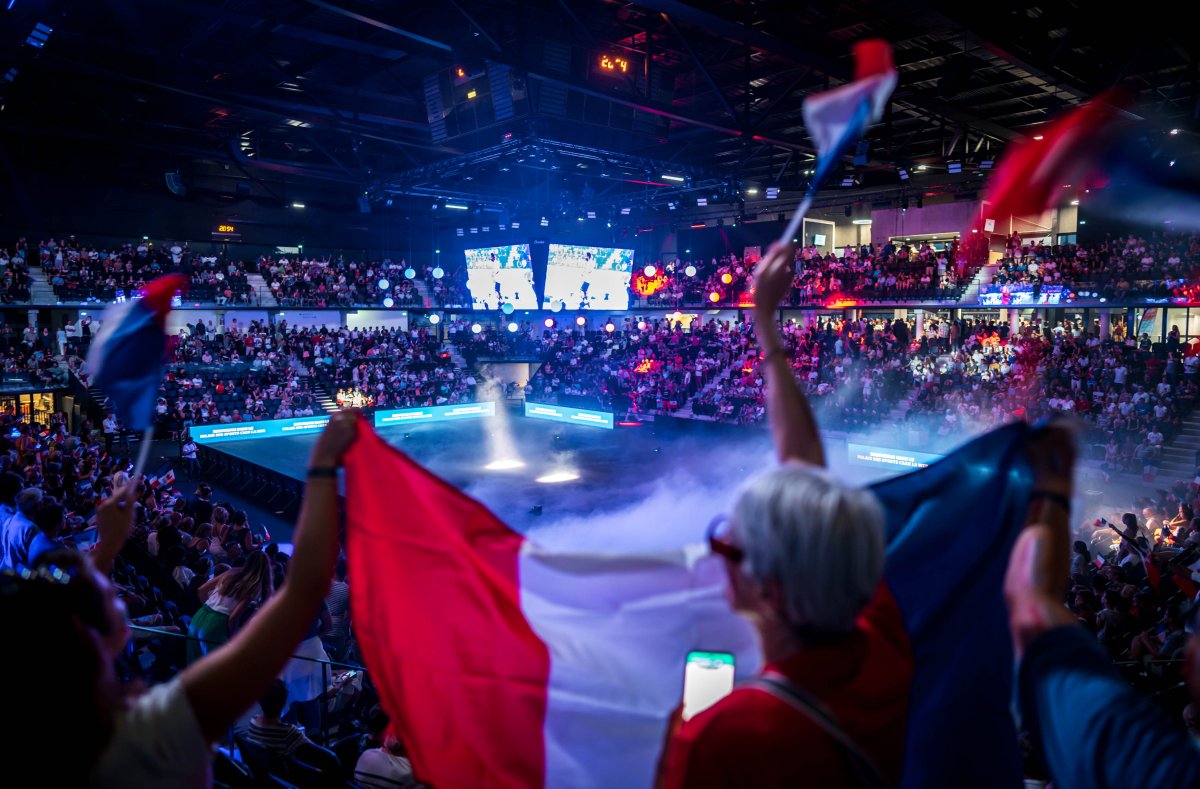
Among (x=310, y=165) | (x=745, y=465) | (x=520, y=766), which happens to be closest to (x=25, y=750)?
(x=520, y=766)

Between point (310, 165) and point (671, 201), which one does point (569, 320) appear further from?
point (310, 165)

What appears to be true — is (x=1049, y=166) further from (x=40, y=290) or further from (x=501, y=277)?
(x=40, y=290)

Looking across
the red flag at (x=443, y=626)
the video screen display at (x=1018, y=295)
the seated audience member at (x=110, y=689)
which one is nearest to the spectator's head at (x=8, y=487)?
the red flag at (x=443, y=626)

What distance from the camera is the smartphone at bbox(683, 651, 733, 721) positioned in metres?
1.74

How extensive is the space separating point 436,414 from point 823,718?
2602 cm

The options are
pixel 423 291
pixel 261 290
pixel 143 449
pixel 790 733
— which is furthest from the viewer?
pixel 423 291

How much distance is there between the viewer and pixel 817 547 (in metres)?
1.15

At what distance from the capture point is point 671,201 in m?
23.0

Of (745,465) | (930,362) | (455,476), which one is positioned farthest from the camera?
(930,362)

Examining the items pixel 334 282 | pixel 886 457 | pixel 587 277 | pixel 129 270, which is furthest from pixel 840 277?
pixel 129 270

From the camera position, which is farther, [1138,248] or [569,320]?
[569,320]

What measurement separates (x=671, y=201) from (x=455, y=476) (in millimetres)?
11811

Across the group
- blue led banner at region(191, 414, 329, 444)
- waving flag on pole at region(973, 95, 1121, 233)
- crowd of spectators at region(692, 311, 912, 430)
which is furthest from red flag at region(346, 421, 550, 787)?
crowd of spectators at region(692, 311, 912, 430)

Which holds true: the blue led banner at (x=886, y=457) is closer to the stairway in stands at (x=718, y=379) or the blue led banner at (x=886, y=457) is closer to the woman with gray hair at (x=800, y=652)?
the stairway in stands at (x=718, y=379)
